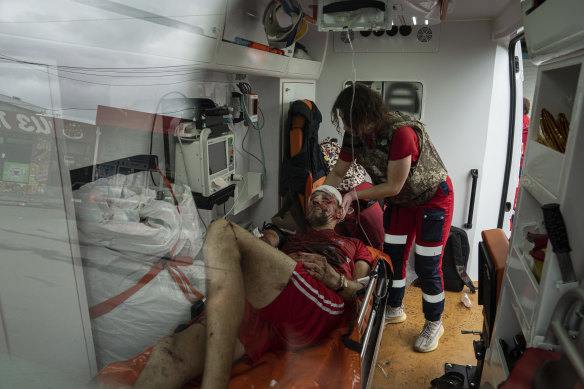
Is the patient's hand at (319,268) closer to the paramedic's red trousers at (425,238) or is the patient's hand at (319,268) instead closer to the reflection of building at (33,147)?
the paramedic's red trousers at (425,238)

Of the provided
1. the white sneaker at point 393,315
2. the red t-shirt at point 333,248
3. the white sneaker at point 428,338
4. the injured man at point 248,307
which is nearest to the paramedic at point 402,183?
the white sneaker at point 428,338

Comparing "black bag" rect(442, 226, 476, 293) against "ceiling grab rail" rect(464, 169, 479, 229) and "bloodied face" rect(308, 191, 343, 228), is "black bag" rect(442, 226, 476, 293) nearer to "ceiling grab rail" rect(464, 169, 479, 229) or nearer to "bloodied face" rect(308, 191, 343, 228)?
"ceiling grab rail" rect(464, 169, 479, 229)

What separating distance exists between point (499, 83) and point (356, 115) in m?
1.98

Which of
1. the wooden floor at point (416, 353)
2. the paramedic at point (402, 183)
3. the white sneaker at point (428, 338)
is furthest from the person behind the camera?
the white sneaker at point (428, 338)

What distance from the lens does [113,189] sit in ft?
3.37

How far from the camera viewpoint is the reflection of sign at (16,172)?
0.89 meters

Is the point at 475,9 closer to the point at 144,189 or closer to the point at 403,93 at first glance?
the point at 403,93

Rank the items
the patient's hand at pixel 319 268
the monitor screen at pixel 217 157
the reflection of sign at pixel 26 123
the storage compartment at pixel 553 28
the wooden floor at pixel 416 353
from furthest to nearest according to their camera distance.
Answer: the wooden floor at pixel 416 353
the patient's hand at pixel 319 268
the monitor screen at pixel 217 157
the storage compartment at pixel 553 28
the reflection of sign at pixel 26 123

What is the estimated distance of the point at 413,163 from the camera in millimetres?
2256

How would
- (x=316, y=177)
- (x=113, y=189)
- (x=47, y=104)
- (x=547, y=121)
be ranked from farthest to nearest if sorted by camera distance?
(x=316, y=177), (x=547, y=121), (x=113, y=189), (x=47, y=104)

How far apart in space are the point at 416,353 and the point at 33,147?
2443mm

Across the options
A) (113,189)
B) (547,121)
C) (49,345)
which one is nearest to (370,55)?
(547,121)

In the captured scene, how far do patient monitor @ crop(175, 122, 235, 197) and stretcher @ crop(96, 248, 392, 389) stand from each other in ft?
1.87

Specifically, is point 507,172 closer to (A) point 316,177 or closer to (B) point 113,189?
(A) point 316,177
